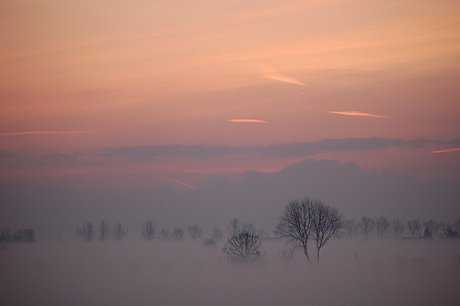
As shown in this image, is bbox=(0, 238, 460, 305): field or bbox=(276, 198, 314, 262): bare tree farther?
bbox=(276, 198, 314, 262): bare tree

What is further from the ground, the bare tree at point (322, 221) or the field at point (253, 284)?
the bare tree at point (322, 221)

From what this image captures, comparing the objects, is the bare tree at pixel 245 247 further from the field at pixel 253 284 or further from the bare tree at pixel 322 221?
the bare tree at pixel 322 221

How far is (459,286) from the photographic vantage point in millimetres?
81375

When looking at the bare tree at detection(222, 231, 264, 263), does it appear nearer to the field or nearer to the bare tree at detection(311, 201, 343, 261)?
the field

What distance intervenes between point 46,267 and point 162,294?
68.8m

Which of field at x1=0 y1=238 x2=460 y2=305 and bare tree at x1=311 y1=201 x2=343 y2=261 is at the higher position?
bare tree at x1=311 y1=201 x2=343 y2=261

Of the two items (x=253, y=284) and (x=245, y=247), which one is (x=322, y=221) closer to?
(x=245, y=247)

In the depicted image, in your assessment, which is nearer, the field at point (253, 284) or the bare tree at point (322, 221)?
the field at point (253, 284)

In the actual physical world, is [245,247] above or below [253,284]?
above

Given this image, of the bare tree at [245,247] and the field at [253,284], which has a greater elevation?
the bare tree at [245,247]

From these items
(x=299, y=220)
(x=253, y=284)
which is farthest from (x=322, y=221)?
(x=253, y=284)

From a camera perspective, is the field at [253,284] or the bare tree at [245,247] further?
the bare tree at [245,247]

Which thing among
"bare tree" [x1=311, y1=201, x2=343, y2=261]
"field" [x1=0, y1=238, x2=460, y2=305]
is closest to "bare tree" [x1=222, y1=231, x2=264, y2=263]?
"field" [x1=0, y1=238, x2=460, y2=305]

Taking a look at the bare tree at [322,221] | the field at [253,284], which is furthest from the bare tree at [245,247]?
the bare tree at [322,221]
